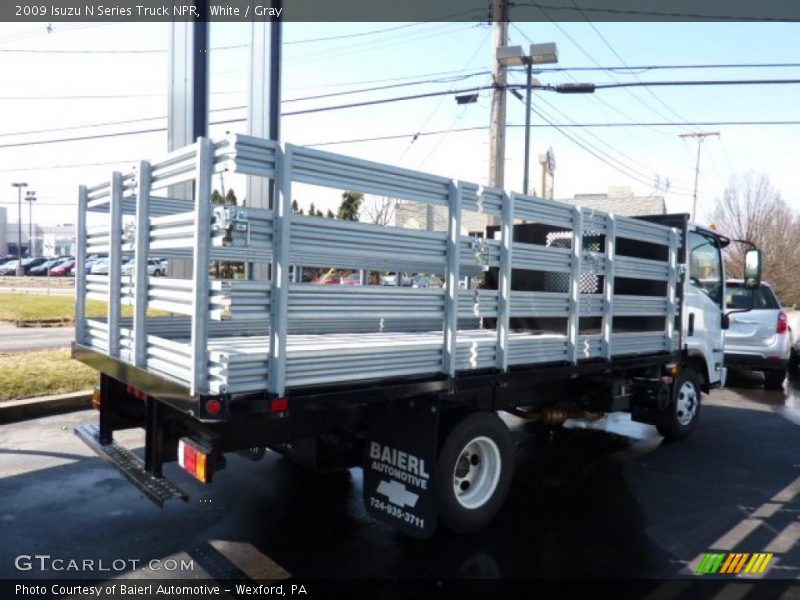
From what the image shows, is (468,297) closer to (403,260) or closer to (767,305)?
(403,260)

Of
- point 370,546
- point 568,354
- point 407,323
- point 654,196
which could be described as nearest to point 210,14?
point 407,323

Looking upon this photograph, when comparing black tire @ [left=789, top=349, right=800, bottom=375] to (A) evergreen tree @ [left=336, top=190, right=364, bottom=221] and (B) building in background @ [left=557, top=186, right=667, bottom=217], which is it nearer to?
(A) evergreen tree @ [left=336, top=190, right=364, bottom=221]

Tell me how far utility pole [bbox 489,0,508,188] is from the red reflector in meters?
12.5

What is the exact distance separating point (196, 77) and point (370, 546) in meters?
6.17

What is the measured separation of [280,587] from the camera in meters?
3.62

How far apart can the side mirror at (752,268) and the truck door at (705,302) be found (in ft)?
1.10

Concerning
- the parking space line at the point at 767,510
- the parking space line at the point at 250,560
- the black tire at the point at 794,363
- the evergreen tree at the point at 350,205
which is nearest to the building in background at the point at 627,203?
the evergreen tree at the point at 350,205

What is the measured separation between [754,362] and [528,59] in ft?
29.1

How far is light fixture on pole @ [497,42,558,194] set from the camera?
Answer: 1478 cm

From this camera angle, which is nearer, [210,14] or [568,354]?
[568,354]

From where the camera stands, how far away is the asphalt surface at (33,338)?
12070mm

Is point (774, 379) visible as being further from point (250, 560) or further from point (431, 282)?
point (250, 560)

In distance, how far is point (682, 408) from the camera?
697 cm

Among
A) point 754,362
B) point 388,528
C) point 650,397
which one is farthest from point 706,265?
point 754,362
